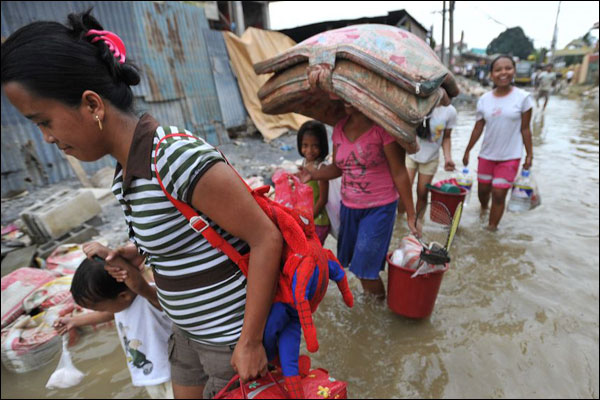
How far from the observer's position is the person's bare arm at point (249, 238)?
899 mm

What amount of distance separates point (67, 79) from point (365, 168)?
1.81 meters

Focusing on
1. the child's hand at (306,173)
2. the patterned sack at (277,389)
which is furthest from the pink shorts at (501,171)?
the patterned sack at (277,389)

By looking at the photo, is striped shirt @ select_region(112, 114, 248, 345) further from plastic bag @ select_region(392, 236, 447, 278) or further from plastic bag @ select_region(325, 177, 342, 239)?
plastic bag @ select_region(325, 177, 342, 239)

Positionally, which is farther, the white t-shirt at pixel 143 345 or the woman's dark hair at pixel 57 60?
the white t-shirt at pixel 143 345

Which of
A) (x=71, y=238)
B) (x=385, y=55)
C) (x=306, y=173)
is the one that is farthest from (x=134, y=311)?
(x=71, y=238)

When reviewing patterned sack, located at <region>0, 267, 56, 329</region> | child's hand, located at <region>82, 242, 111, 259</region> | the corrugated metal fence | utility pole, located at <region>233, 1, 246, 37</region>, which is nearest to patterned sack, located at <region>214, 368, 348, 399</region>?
child's hand, located at <region>82, 242, 111, 259</region>

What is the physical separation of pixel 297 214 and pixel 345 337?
1.77 m

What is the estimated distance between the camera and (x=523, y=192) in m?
3.73

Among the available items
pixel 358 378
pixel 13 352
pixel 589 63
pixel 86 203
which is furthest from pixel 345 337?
pixel 589 63

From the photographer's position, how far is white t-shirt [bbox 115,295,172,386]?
1.55 metres

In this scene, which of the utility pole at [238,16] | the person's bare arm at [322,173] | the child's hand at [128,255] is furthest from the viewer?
the utility pole at [238,16]

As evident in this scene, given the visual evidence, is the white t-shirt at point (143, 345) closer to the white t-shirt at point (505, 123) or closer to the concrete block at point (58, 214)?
the concrete block at point (58, 214)

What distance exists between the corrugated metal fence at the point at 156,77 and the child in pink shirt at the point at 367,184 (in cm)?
487

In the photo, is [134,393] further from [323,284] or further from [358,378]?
[323,284]
